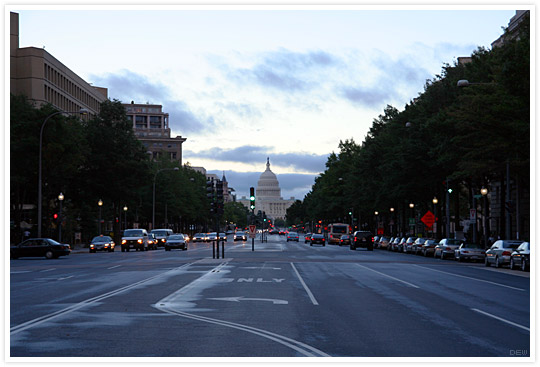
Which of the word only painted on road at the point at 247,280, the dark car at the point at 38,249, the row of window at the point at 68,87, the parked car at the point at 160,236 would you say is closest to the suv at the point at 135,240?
the parked car at the point at 160,236

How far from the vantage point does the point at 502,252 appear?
131 ft

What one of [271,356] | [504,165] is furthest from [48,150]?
[271,356]

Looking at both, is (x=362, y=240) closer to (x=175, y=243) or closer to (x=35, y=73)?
(x=175, y=243)

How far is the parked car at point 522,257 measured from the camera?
3594cm

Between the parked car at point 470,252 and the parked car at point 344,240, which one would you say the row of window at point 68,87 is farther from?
the parked car at point 470,252

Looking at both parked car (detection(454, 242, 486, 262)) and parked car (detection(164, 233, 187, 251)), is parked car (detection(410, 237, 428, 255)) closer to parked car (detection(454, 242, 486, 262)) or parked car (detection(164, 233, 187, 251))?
parked car (detection(454, 242, 486, 262))

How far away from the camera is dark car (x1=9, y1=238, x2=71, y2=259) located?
1987 inches

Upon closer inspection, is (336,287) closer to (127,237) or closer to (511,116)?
(511,116)

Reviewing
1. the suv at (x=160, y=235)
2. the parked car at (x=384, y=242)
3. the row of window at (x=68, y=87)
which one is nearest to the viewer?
the parked car at (x=384, y=242)

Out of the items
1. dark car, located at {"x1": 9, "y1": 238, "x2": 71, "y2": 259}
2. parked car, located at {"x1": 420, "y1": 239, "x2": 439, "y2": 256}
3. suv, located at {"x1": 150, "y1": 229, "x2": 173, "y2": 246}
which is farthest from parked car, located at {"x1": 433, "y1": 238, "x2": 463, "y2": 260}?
suv, located at {"x1": 150, "y1": 229, "x2": 173, "y2": 246}

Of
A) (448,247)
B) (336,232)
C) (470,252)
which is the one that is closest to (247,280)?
(470,252)

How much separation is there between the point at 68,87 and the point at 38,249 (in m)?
63.2

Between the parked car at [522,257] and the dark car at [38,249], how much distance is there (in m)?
28.1

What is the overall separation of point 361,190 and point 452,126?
43.3m
